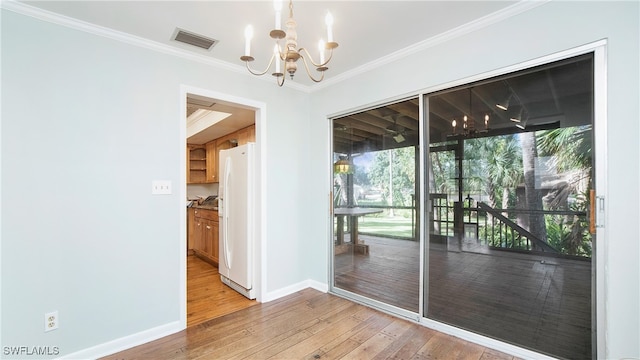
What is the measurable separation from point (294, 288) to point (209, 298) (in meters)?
1.04

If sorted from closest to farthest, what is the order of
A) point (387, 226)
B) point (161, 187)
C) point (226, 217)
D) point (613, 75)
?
point (613, 75)
point (161, 187)
point (387, 226)
point (226, 217)

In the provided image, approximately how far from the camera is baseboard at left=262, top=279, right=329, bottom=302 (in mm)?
3342

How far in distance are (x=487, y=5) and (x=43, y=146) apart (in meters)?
3.50

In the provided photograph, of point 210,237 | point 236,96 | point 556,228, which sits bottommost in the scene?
point 210,237

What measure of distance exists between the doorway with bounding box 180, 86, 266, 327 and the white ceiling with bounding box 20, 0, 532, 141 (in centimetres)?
62

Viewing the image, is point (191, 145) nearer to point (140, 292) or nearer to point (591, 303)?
point (140, 292)

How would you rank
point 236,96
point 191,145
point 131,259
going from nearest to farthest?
point 131,259 → point 236,96 → point 191,145

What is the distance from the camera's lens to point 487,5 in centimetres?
211

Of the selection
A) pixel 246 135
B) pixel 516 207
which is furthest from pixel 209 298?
pixel 516 207

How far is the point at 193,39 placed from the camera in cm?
253

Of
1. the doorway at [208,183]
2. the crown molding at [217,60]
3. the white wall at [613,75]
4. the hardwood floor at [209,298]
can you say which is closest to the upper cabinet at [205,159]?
the doorway at [208,183]

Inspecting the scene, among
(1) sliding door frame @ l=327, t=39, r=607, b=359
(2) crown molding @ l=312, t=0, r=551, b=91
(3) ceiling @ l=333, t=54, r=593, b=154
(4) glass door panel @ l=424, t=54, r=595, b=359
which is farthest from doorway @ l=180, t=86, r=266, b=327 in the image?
(4) glass door panel @ l=424, t=54, r=595, b=359

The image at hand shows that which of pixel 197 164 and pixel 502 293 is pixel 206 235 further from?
pixel 502 293

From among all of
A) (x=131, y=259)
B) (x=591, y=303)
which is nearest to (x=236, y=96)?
(x=131, y=259)
